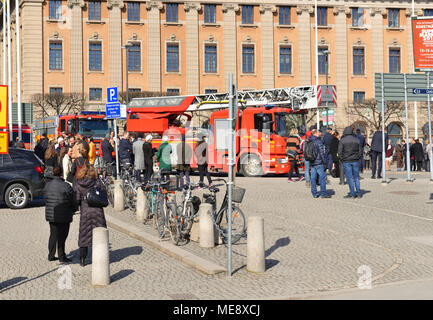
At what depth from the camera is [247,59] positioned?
5903 centimetres

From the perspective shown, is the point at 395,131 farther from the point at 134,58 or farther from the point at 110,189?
the point at 110,189

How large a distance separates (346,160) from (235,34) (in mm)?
42275

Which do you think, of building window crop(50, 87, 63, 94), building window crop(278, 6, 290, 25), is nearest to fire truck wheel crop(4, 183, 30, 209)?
building window crop(50, 87, 63, 94)

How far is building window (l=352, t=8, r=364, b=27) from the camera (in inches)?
2413

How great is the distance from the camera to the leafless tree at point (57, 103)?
5209cm

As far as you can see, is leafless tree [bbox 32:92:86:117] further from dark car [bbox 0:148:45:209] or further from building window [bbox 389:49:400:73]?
dark car [bbox 0:148:45:209]

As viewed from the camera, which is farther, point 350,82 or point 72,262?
point 350,82

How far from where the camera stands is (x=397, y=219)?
14.3 metres

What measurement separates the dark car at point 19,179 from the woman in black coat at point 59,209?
300 inches

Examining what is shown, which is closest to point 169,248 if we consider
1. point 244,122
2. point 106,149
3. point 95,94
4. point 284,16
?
point 106,149

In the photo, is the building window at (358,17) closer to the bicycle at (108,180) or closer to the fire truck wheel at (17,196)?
the bicycle at (108,180)

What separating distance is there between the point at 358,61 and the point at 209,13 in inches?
579
